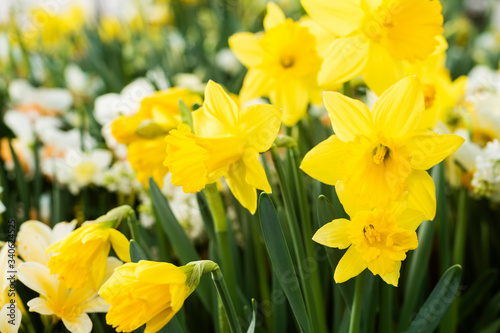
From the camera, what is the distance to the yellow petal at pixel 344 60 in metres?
0.63

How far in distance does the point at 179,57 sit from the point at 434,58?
122 centimetres

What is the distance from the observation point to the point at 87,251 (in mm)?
592

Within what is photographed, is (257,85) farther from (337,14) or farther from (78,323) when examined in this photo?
(78,323)

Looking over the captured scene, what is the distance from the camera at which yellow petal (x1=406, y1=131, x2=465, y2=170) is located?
528mm

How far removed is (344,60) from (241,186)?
224 millimetres

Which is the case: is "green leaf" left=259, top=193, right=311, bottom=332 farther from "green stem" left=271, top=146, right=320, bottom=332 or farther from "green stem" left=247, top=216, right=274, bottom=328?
"green stem" left=247, top=216, right=274, bottom=328

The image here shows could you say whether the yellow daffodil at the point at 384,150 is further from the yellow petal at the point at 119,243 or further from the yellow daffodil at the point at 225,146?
the yellow petal at the point at 119,243

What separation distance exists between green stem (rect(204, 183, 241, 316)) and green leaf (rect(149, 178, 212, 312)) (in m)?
0.07

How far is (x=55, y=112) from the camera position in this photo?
151 cm

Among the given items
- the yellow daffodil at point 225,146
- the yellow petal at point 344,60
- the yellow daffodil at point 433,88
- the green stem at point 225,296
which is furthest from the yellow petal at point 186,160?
the yellow daffodil at point 433,88

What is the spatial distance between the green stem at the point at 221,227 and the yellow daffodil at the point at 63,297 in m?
0.15

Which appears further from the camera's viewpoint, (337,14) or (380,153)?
(337,14)

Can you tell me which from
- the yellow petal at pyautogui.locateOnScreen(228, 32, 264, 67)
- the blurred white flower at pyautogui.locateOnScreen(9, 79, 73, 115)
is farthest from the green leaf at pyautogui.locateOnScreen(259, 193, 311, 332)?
the blurred white flower at pyautogui.locateOnScreen(9, 79, 73, 115)

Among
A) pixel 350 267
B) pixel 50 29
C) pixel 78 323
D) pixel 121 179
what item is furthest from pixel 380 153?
pixel 50 29
